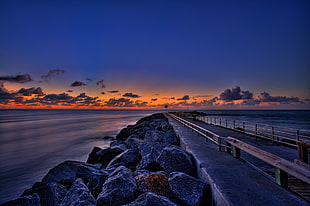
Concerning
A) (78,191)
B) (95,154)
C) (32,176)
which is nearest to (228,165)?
(78,191)

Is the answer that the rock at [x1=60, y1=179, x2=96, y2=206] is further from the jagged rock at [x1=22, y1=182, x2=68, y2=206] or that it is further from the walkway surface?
the walkway surface

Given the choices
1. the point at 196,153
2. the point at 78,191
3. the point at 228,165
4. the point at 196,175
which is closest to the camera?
the point at 78,191

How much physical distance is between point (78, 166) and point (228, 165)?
531cm

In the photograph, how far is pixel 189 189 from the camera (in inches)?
142

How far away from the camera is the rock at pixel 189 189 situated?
11.2ft

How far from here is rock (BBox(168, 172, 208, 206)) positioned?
11.2ft

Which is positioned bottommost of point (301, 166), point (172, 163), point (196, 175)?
point (196, 175)

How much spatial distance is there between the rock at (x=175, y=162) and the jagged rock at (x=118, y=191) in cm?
121

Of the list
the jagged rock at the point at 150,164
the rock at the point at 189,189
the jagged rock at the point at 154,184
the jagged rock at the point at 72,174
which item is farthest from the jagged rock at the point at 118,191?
the jagged rock at the point at 72,174

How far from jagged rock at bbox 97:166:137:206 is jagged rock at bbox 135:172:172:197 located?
17 cm

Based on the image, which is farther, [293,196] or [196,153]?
[196,153]

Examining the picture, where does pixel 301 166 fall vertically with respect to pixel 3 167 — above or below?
above

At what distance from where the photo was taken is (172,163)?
16.3 ft

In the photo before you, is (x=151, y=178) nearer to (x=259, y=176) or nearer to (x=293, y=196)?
(x=259, y=176)
